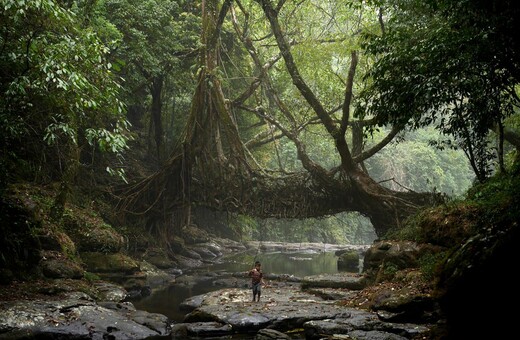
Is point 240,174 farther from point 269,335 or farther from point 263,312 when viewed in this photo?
point 269,335

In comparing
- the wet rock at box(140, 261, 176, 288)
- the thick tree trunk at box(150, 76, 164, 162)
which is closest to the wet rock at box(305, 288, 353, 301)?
the wet rock at box(140, 261, 176, 288)

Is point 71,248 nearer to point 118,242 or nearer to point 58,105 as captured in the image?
point 118,242

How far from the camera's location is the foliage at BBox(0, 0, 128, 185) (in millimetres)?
8648

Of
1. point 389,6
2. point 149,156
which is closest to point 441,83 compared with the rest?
point 389,6

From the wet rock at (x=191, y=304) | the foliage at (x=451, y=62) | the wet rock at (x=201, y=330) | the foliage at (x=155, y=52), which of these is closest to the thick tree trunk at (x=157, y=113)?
the foliage at (x=155, y=52)

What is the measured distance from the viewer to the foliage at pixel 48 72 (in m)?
8.65

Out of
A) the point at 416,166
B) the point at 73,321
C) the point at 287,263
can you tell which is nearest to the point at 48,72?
the point at 73,321

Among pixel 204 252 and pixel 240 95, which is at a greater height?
pixel 240 95

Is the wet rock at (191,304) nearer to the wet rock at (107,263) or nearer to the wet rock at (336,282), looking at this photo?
the wet rock at (107,263)

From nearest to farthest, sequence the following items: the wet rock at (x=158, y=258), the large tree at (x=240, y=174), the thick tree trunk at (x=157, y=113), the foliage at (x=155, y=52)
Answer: the foliage at (x=155, y=52)
the large tree at (x=240, y=174)
the wet rock at (x=158, y=258)
the thick tree trunk at (x=157, y=113)

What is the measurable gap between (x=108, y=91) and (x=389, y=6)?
27.3 ft

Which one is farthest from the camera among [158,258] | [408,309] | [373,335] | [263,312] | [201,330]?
[158,258]

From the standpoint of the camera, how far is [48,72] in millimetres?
8453

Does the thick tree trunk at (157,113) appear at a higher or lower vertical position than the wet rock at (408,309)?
higher
